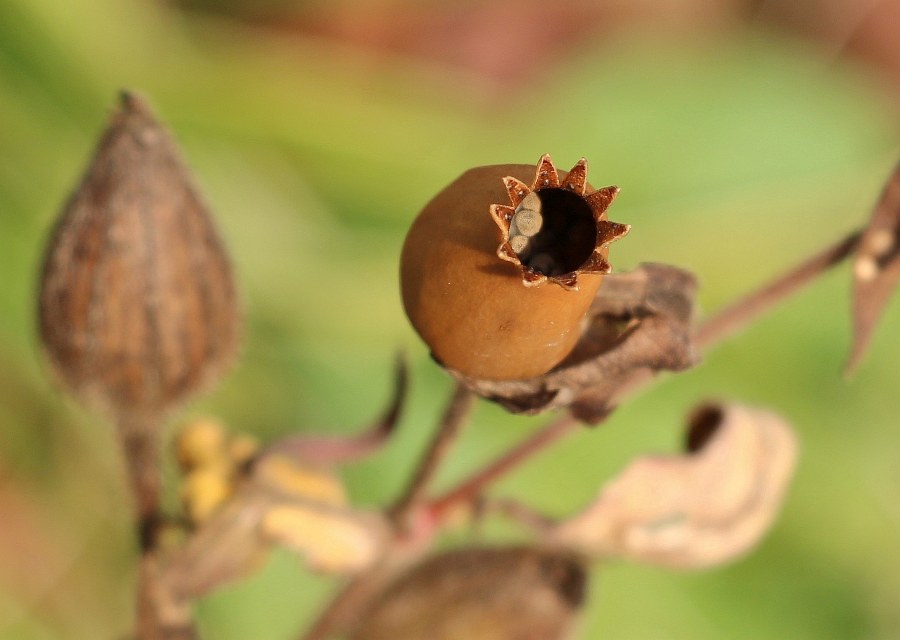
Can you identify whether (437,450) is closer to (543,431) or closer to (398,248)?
(543,431)

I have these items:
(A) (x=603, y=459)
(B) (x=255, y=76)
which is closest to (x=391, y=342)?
(A) (x=603, y=459)

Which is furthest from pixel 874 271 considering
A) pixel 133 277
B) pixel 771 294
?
pixel 133 277

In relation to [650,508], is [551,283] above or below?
above

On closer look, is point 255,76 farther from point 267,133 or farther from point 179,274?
point 179,274

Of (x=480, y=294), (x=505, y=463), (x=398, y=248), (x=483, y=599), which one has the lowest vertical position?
(x=483, y=599)

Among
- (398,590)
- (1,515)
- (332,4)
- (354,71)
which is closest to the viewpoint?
(398,590)

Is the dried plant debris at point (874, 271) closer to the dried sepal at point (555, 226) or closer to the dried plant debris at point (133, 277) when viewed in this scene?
the dried sepal at point (555, 226)

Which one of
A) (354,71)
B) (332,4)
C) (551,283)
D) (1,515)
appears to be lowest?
(1,515)
